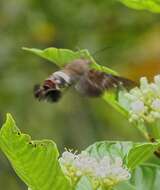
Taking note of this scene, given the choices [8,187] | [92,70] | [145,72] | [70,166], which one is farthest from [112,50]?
A: [70,166]

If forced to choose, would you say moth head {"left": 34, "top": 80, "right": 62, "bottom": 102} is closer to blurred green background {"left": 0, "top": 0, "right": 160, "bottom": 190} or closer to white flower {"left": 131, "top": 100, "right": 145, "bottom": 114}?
white flower {"left": 131, "top": 100, "right": 145, "bottom": 114}

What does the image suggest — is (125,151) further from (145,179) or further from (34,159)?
(34,159)

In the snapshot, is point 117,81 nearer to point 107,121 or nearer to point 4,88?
point 4,88

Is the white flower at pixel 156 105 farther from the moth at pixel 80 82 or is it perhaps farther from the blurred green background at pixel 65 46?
the blurred green background at pixel 65 46

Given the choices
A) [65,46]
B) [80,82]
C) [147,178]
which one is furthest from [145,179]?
[65,46]

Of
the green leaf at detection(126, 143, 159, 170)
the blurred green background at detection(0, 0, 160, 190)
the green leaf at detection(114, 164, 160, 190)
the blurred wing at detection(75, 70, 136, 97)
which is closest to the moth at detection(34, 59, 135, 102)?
the blurred wing at detection(75, 70, 136, 97)

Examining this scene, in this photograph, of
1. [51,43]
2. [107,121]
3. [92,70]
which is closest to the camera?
[92,70]

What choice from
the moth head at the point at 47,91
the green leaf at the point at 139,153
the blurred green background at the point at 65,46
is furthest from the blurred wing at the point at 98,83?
the blurred green background at the point at 65,46
